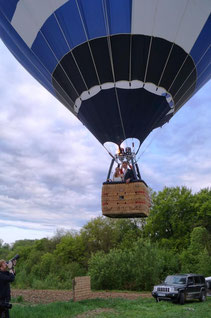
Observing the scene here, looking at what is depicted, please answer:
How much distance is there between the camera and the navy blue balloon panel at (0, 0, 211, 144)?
26.1ft

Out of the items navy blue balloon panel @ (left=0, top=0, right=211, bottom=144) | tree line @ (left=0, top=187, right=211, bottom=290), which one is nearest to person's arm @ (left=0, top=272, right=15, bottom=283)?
navy blue balloon panel @ (left=0, top=0, right=211, bottom=144)

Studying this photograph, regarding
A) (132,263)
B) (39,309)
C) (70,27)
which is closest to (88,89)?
(70,27)

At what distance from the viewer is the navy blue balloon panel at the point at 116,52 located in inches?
313

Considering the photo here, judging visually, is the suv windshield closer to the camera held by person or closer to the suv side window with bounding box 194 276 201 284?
the suv side window with bounding box 194 276 201 284

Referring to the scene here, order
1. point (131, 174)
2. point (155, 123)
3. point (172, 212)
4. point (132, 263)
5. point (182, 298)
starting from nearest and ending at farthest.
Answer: point (131, 174) < point (155, 123) < point (182, 298) < point (132, 263) < point (172, 212)

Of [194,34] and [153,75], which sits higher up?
[194,34]

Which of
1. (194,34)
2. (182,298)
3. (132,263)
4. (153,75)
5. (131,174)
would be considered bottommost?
(182,298)

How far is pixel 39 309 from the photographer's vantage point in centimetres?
827

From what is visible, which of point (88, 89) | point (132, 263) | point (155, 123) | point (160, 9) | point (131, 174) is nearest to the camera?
point (160, 9)

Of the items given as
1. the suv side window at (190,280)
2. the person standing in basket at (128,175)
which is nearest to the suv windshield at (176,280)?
the suv side window at (190,280)

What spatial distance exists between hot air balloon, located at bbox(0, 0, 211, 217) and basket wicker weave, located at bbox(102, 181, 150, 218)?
2 cm

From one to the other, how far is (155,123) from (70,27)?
12.1 ft

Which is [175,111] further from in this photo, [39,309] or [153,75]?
[39,309]

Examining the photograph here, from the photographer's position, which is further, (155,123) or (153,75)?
(155,123)
